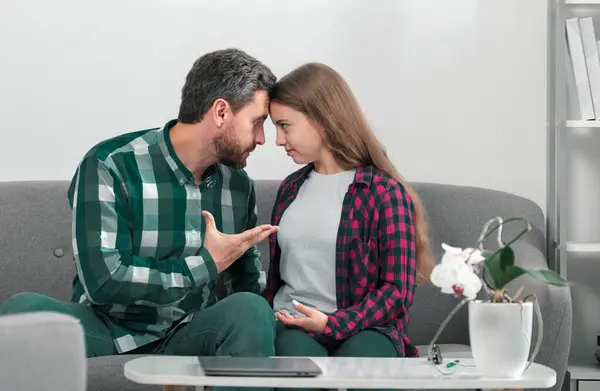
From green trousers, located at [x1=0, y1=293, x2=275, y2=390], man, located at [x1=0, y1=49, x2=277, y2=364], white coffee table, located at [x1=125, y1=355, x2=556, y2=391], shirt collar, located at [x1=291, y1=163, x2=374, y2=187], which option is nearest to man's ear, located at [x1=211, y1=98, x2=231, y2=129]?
man, located at [x1=0, y1=49, x2=277, y2=364]

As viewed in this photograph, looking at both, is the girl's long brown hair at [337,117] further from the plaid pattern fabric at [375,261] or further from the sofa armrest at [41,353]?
the sofa armrest at [41,353]

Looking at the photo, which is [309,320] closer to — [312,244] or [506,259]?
[312,244]

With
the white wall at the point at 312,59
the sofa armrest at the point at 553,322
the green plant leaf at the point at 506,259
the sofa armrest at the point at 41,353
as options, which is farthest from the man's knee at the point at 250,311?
the white wall at the point at 312,59

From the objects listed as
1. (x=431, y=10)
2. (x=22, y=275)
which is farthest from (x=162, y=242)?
(x=431, y=10)

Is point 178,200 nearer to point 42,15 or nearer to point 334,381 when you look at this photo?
point 334,381

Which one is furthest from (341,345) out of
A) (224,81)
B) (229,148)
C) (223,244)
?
(224,81)

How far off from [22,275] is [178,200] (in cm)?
67

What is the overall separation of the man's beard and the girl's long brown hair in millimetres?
136

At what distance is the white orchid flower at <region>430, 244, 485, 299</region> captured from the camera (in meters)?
1.66

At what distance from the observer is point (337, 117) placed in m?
2.23

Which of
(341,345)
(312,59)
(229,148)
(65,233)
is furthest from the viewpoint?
(312,59)

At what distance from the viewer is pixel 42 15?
9.56ft

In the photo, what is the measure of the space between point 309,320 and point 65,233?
99cm

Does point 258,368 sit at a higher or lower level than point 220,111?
lower
